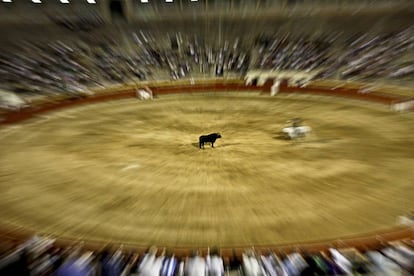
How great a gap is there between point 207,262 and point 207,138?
767cm

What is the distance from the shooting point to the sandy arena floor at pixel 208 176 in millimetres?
11242

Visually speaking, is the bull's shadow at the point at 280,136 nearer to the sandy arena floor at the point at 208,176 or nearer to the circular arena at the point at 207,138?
the sandy arena floor at the point at 208,176

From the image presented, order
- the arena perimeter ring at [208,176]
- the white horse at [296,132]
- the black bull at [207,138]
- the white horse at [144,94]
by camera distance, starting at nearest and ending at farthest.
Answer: the arena perimeter ring at [208,176], the black bull at [207,138], the white horse at [296,132], the white horse at [144,94]

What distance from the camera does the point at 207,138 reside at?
1636 centimetres

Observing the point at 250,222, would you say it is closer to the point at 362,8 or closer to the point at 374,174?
the point at 374,174

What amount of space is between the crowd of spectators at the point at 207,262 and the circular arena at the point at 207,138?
0.04 meters

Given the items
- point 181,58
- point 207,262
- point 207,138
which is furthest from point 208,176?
point 181,58

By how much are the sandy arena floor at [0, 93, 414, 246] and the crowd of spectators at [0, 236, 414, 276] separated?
106 cm

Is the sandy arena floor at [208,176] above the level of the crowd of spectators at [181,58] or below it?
below

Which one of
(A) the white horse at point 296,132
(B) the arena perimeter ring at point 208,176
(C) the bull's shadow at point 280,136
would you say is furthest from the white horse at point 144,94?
(A) the white horse at point 296,132

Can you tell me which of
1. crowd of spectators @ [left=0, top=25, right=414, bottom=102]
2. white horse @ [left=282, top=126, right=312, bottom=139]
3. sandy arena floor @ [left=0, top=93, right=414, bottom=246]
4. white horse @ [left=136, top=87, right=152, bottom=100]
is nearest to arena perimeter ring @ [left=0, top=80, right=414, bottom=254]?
sandy arena floor @ [left=0, top=93, right=414, bottom=246]

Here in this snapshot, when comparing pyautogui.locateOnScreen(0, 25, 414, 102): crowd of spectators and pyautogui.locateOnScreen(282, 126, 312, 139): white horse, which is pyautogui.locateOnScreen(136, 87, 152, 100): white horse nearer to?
pyautogui.locateOnScreen(0, 25, 414, 102): crowd of spectators

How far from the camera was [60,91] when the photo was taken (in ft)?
83.5

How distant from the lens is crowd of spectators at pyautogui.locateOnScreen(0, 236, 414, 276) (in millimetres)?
8570
